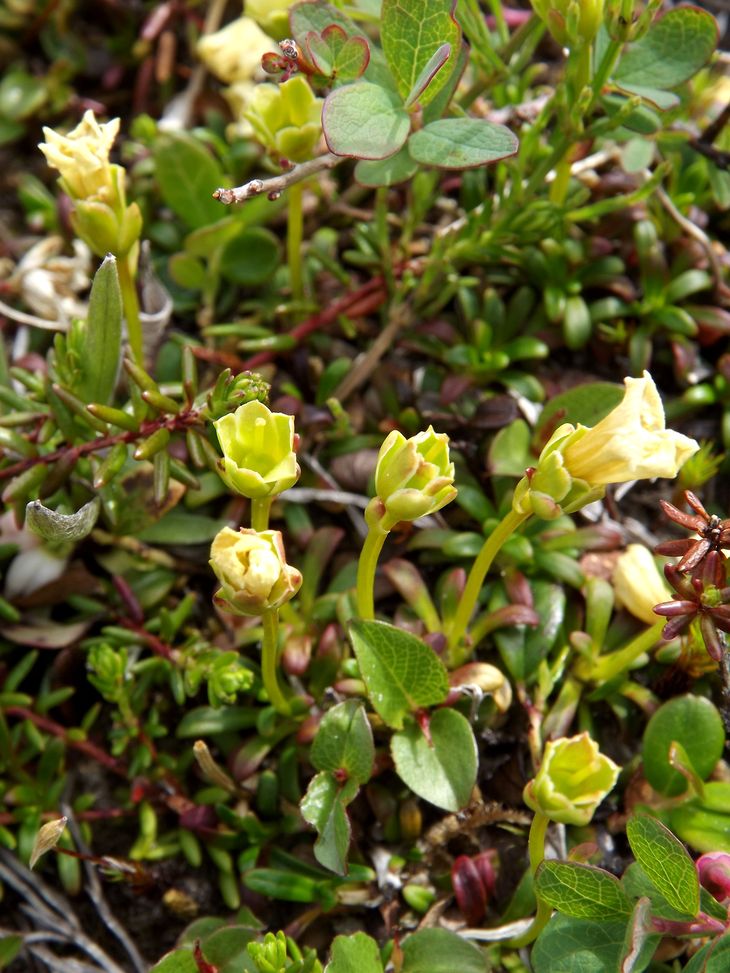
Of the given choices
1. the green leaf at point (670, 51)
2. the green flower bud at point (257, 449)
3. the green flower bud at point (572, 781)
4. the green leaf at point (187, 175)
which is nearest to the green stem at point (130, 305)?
the green leaf at point (187, 175)

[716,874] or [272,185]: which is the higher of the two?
[272,185]

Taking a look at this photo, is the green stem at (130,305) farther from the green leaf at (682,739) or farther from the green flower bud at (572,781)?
the green leaf at (682,739)

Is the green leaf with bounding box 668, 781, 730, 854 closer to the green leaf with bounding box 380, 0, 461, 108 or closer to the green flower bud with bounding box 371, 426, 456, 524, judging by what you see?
the green flower bud with bounding box 371, 426, 456, 524

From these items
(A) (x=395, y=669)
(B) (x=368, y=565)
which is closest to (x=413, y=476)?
(B) (x=368, y=565)

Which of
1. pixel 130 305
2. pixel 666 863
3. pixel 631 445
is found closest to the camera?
pixel 631 445

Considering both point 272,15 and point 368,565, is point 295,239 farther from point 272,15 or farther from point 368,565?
Answer: point 368,565

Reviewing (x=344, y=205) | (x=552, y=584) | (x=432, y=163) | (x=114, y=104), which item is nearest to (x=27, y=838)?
(x=552, y=584)
